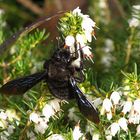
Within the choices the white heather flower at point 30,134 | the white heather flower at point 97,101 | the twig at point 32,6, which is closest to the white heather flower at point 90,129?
the white heather flower at point 97,101

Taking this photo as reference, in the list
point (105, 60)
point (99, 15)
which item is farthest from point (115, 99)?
point (99, 15)

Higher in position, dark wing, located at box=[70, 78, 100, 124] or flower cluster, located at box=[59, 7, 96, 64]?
flower cluster, located at box=[59, 7, 96, 64]

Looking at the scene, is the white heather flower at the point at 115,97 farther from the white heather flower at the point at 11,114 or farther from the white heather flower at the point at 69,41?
the white heather flower at the point at 11,114

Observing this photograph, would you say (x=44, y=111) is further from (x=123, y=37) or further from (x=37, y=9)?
(x=37, y=9)

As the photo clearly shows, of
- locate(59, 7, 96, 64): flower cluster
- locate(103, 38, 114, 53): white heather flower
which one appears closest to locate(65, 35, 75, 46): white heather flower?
locate(59, 7, 96, 64): flower cluster

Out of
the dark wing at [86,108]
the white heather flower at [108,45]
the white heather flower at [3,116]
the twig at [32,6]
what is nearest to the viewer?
the dark wing at [86,108]

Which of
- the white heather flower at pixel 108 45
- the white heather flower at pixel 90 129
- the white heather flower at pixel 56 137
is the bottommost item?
the white heather flower at pixel 90 129

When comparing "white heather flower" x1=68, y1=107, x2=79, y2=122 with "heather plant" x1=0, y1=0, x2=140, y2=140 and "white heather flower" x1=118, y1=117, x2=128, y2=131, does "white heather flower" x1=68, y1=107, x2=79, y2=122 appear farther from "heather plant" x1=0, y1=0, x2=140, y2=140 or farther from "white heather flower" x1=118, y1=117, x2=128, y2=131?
"white heather flower" x1=118, y1=117, x2=128, y2=131
